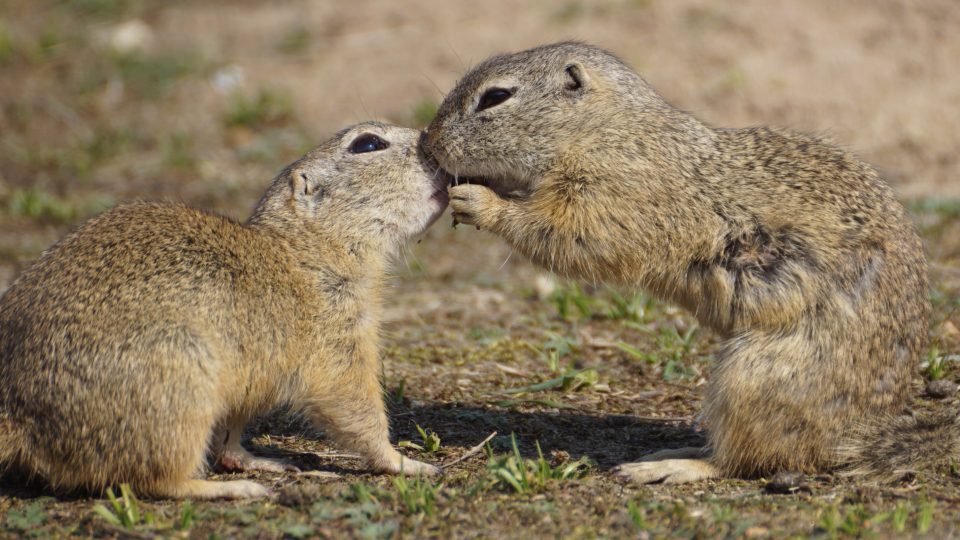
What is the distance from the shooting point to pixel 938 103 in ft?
35.4

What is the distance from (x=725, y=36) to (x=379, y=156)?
7.07 m

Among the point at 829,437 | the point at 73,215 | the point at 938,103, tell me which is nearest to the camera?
the point at 829,437

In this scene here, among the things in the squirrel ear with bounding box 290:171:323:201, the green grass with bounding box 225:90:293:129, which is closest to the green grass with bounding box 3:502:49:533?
the squirrel ear with bounding box 290:171:323:201

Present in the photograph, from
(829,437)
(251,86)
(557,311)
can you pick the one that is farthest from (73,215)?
(829,437)

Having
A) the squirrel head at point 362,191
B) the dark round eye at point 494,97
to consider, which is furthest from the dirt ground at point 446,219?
the dark round eye at point 494,97

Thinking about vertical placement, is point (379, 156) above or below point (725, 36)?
below

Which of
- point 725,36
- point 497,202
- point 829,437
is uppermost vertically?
point 725,36

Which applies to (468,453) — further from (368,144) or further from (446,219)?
(446,219)

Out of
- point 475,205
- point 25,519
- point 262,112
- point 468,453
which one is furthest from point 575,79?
point 262,112

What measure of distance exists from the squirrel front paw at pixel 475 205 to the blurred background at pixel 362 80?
148 inches

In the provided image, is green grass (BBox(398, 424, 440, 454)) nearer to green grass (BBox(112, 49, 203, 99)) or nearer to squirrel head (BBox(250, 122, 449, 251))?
squirrel head (BBox(250, 122, 449, 251))

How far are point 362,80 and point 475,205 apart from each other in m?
6.88

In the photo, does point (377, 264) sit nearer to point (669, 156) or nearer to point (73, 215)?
point (669, 156)

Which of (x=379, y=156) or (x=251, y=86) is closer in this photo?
(x=379, y=156)
